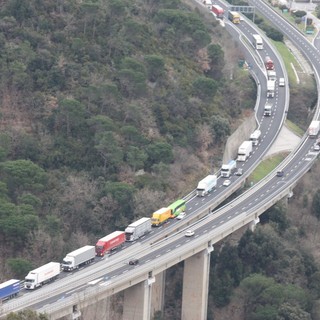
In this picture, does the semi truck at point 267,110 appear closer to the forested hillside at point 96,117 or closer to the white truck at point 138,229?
the forested hillside at point 96,117

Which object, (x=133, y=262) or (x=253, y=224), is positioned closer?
(x=133, y=262)

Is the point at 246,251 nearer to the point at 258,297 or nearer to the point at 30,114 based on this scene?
the point at 258,297

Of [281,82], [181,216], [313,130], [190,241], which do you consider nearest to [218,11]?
[281,82]

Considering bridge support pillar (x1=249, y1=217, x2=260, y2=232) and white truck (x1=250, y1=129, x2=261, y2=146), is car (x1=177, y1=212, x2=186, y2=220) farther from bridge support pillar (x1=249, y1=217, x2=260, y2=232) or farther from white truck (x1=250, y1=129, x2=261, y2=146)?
white truck (x1=250, y1=129, x2=261, y2=146)

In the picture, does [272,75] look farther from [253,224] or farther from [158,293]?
[158,293]

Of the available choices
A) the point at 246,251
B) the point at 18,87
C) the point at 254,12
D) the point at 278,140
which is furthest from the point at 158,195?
the point at 254,12

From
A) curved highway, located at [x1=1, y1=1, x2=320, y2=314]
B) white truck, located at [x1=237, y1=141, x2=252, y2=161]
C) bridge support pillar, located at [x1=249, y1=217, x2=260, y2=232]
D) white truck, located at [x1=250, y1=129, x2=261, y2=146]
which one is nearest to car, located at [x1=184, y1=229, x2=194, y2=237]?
curved highway, located at [x1=1, y1=1, x2=320, y2=314]
